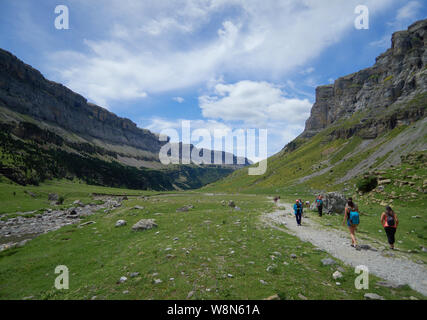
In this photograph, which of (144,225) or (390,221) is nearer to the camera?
(390,221)

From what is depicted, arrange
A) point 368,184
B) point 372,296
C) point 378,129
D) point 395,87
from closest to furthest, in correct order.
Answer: point 372,296, point 368,184, point 378,129, point 395,87

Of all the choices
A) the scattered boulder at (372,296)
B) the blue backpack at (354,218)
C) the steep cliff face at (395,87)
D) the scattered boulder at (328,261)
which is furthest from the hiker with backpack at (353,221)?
the steep cliff face at (395,87)

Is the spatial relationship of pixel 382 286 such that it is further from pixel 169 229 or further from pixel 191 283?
pixel 169 229

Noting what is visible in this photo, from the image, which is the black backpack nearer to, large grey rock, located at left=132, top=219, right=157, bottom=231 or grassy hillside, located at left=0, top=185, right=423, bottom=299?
grassy hillside, located at left=0, top=185, right=423, bottom=299

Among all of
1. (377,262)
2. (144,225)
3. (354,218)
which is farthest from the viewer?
(144,225)

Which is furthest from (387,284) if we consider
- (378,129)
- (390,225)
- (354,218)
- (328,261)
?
(378,129)

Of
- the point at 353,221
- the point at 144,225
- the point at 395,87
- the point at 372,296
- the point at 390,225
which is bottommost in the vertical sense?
the point at 144,225

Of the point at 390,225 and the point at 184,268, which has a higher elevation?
the point at 390,225

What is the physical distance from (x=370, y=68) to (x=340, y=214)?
24080 centimetres

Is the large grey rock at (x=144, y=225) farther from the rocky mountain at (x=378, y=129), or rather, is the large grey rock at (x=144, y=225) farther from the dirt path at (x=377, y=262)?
the rocky mountain at (x=378, y=129)

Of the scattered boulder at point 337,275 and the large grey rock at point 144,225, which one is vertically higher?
the scattered boulder at point 337,275

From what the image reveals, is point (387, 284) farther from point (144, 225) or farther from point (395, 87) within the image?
point (395, 87)
